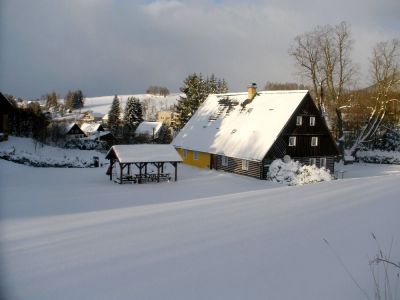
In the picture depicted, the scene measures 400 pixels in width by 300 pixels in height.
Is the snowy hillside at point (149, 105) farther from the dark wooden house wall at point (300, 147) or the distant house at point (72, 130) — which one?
the dark wooden house wall at point (300, 147)

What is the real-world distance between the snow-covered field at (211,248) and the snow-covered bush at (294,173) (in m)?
10.8

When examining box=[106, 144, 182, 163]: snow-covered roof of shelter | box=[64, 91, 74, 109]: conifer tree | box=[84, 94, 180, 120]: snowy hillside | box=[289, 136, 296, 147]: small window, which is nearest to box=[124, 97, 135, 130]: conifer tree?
box=[106, 144, 182, 163]: snow-covered roof of shelter

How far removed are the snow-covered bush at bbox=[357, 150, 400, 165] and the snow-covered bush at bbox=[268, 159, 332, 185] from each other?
22577 mm

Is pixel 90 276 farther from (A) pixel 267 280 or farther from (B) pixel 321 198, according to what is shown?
(B) pixel 321 198

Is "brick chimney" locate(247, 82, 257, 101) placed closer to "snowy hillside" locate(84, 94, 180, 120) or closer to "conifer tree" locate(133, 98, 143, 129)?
"conifer tree" locate(133, 98, 143, 129)

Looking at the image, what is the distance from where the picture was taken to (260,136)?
28.2m

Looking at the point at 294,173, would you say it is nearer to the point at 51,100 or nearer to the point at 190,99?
the point at 190,99

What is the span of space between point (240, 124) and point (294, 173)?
26.0ft

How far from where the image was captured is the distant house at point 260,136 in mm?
27594

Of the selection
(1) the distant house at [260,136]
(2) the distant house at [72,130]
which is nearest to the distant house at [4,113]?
(1) the distant house at [260,136]

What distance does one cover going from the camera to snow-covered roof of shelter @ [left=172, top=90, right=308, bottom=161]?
91.8 feet

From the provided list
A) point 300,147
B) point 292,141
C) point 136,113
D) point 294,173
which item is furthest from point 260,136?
point 136,113

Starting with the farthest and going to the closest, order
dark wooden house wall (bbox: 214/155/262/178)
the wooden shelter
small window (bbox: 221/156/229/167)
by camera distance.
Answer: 1. small window (bbox: 221/156/229/167)
2. dark wooden house wall (bbox: 214/155/262/178)
3. the wooden shelter

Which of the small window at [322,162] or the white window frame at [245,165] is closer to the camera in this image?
the white window frame at [245,165]
